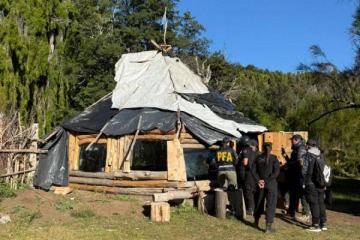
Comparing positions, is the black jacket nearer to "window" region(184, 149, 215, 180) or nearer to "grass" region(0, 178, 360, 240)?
"grass" region(0, 178, 360, 240)

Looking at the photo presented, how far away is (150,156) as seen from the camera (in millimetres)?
17766

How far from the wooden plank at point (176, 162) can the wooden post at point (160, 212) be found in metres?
2.07

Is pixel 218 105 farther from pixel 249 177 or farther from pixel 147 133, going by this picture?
pixel 249 177

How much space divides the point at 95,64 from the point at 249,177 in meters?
17.6

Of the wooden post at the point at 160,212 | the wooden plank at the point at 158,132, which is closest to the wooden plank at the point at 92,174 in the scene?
the wooden plank at the point at 158,132

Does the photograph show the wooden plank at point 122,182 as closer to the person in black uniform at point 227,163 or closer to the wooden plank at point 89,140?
the wooden plank at point 89,140

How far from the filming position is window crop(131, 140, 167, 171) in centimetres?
1734

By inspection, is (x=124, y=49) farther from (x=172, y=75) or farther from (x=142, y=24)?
(x=172, y=75)

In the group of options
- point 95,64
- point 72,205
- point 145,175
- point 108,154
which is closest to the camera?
point 72,205

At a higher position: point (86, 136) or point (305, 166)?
point (86, 136)

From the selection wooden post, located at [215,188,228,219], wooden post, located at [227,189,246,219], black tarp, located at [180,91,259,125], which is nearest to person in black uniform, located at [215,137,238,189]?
wooden post, located at [227,189,246,219]

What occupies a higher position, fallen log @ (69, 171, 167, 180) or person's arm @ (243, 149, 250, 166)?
person's arm @ (243, 149, 250, 166)

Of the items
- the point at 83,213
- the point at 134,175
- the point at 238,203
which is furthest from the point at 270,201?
the point at 134,175

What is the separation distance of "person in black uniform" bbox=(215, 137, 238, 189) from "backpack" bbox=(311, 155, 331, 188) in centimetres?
254
